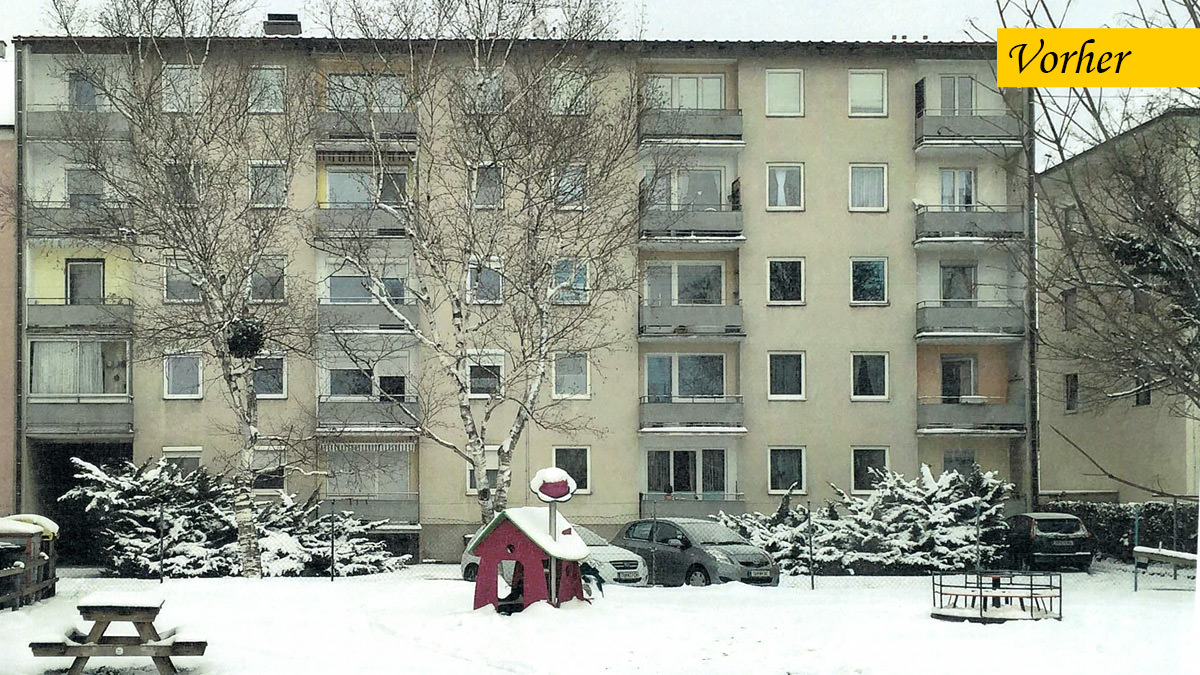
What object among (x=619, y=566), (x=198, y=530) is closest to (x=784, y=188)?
(x=619, y=566)

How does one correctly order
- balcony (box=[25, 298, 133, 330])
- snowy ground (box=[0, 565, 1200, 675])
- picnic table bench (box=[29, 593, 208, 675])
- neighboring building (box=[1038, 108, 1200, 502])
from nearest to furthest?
picnic table bench (box=[29, 593, 208, 675]), snowy ground (box=[0, 565, 1200, 675]), neighboring building (box=[1038, 108, 1200, 502]), balcony (box=[25, 298, 133, 330])

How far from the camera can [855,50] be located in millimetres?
13047

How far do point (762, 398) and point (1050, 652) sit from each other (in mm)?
6499

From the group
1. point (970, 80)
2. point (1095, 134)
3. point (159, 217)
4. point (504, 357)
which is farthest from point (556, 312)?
point (1095, 134)

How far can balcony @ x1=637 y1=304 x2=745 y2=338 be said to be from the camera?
12609mm

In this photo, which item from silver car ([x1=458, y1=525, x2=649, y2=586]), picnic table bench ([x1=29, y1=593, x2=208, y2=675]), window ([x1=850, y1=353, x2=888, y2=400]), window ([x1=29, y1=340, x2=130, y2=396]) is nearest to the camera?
picnic table bench ([x1=29, y1=593, x2=208, y2=675])

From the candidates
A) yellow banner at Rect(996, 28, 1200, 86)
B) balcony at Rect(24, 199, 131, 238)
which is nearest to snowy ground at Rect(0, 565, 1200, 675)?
yellow banner at Rect(996, 28, 1200, 86)

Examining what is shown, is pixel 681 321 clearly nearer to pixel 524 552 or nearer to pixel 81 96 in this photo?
pixel 524 552

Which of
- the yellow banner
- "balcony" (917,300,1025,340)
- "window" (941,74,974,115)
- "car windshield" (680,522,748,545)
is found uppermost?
"window" (941,74,974,115)

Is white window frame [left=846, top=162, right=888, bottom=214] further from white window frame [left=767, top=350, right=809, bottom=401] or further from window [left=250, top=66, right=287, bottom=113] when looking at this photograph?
window [left=250, top=66, right=287, bottom=113]

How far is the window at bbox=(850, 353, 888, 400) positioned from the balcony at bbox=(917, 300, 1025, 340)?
0.48 m

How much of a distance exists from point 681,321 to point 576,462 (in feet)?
5.70

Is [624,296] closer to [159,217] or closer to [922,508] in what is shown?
[922,508]

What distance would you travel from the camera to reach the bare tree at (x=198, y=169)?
11.1m
